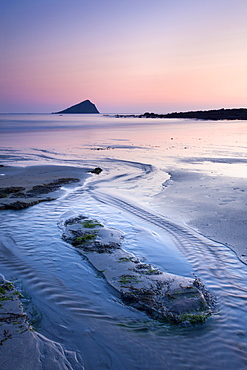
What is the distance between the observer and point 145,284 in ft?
14.0

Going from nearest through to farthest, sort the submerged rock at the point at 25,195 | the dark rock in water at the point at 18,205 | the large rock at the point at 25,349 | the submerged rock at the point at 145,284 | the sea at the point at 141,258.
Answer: the large rock at the point at 25,349, the sea at the point at 141,258, the submerged rock at the point at 145,284, the dark rock in water at the point at 18,205, the submerged rock at the point at 25,195

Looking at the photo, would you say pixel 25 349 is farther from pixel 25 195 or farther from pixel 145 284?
pixel 25 195

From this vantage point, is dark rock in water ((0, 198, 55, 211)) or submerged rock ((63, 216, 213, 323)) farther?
dark rock in water ((0, 198, 55, 211))

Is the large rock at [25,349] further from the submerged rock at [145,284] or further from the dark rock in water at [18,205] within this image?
the dark rock in water at [18,205]

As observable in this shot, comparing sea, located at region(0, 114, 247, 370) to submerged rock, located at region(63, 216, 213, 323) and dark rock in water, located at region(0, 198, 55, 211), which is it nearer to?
submerged rock, located at region(63, 216, 213, 323)

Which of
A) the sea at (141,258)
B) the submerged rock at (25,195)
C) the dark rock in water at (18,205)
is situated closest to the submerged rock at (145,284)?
the sea at (141,258)

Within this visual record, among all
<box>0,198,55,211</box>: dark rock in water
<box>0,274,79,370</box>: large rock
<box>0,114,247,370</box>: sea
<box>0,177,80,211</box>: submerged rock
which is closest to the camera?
<box>0,274,79,370</box>: large rock

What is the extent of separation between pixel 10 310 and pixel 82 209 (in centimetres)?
440

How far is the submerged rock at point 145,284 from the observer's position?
371 centimetres

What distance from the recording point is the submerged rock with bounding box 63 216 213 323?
371cm

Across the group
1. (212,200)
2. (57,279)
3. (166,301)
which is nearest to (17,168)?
(212,200)

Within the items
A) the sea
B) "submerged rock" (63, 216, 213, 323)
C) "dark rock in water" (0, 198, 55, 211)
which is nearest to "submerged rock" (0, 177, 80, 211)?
"dark rock in water" (0, 198, 55, 211)

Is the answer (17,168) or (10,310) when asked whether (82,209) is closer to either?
(10,310)

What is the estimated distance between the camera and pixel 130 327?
342 cm
